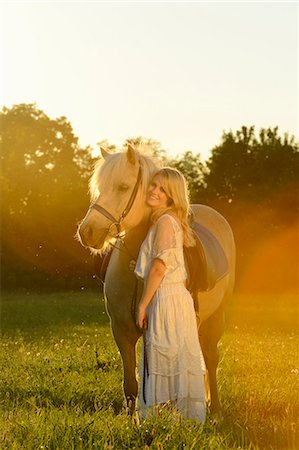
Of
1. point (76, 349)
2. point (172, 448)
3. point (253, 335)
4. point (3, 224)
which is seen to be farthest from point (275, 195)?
point (172, 448)

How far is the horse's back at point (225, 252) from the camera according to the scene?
359 inches

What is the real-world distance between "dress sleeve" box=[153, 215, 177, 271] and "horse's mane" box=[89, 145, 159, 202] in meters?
0.50

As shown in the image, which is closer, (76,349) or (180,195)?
(180,195)

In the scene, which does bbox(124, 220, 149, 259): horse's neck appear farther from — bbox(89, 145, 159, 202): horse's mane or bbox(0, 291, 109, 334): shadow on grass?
bbox(0, 291, 109, 334): shadow on grass

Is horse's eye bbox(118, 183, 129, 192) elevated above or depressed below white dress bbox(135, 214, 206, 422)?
above

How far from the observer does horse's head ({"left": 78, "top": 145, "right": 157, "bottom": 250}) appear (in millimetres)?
7379

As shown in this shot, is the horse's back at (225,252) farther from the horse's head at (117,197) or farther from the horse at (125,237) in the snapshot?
the horse's head at (117,197)

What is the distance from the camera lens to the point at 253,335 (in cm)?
1894

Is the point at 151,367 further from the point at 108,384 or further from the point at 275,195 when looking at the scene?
the point at 275,195

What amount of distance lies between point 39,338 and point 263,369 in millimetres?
6226

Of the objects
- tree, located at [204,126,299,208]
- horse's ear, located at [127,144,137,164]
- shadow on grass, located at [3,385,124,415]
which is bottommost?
shadow on grass, located at [3,385,124,415]

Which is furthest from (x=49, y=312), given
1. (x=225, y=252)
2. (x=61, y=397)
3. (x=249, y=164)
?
(x=249, y=164)

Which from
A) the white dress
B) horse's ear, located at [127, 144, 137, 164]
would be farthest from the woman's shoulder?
horse's ear, located at [127, 144, 137, 164]

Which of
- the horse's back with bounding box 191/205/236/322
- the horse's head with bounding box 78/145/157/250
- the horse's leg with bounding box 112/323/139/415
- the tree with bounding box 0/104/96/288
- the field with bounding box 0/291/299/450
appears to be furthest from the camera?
the tree with bounding box 0/104/96/288
